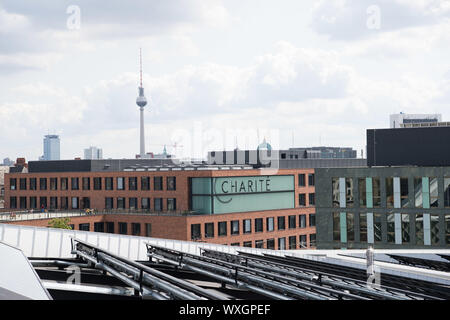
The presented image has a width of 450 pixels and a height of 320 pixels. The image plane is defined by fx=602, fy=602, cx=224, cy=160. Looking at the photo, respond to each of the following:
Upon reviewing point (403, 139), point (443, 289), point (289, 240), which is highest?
point (403, 139)

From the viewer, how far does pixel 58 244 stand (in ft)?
79.8

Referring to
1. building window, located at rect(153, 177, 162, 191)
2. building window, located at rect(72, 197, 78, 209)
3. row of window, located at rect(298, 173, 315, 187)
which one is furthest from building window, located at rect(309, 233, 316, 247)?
building window, located at rect(72, 197, 78, 209)

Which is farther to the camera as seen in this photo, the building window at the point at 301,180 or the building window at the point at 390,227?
the building window at the point at 301,180

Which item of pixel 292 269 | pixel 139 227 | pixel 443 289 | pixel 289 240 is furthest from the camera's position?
pixel 289 240

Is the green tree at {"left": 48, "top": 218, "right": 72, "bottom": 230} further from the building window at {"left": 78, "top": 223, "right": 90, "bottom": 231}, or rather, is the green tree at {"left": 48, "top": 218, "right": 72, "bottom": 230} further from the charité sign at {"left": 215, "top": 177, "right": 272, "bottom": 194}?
the charité sign at {"left": 215, "top": 177, "right": 272, "bottom": 194}

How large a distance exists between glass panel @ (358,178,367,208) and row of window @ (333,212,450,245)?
109 centimetres

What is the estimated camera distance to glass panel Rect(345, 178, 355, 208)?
198ft

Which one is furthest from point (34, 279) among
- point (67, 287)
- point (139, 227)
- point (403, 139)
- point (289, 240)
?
point (289, 240)

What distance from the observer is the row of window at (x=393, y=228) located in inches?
2237

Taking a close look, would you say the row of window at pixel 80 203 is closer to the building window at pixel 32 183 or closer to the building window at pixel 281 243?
the building window at pixel 32 183

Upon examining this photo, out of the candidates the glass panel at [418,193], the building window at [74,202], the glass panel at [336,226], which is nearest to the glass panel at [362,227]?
the glass panel at [336,226]

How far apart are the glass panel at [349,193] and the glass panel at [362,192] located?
2.78 ft

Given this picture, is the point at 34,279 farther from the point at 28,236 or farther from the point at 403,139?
the point at 403,139
